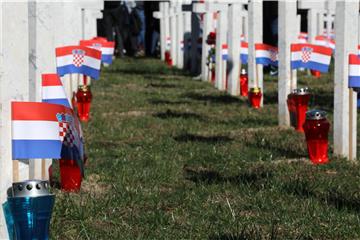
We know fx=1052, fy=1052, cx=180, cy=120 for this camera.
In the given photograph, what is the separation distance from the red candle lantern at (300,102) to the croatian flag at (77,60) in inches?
78.8

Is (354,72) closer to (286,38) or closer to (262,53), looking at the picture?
(286,38)

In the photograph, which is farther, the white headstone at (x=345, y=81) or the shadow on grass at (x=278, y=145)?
the shadow on grass at (x=278, y=145)

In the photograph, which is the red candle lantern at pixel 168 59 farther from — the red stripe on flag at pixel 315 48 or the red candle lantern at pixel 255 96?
the red stripe on flag at pixel 315 48

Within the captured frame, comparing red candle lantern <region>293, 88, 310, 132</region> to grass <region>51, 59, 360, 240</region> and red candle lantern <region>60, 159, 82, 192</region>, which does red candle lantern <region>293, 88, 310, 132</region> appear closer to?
grass <region>51, 59, 360, 240</region>

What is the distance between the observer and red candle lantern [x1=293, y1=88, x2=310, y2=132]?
1034cm

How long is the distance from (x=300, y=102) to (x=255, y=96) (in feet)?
10.3

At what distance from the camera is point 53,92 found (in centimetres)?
722

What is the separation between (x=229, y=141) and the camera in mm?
9867

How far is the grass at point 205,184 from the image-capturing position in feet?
19.0

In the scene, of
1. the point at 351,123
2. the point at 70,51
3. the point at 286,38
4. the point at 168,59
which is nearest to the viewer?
the point at 351,123

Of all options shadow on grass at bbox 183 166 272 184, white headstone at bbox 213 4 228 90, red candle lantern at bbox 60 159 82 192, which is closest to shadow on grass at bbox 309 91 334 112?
white headstone at bbox 213 4 228 90

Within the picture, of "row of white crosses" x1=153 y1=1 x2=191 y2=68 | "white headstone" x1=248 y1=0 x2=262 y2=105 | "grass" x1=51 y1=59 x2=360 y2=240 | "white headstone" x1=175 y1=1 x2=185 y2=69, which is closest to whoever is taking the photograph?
"grass" x1=51 y1=59 x2=360 y2=240

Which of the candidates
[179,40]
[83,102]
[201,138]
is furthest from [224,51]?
[179,40]

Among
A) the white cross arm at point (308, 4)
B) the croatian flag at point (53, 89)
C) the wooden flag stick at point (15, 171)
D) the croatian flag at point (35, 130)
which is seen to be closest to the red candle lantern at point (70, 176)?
Answer: the croatian flag at point (53, 89)
